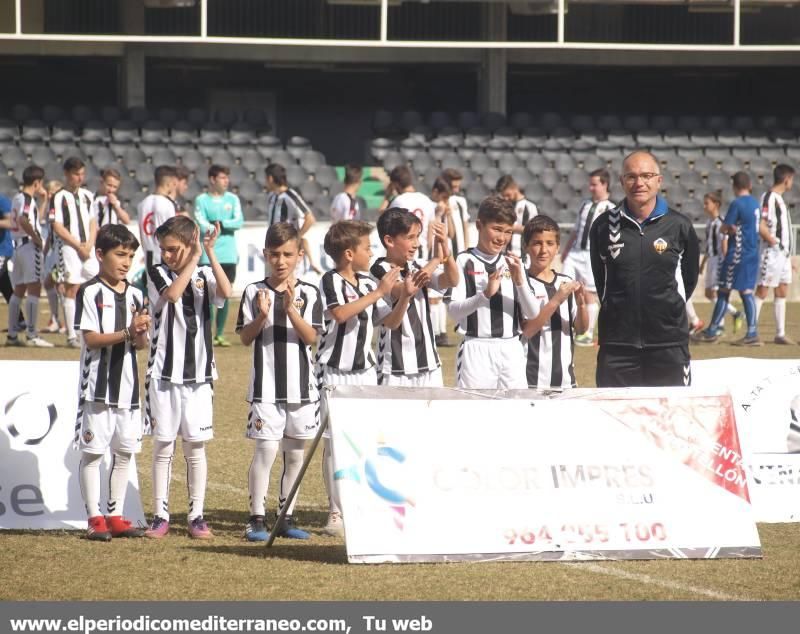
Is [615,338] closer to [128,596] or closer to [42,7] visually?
[128,596]

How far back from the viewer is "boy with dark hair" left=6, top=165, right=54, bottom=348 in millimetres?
14617

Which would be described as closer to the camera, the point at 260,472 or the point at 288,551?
the point at 288,551

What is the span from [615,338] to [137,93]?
75.0ft

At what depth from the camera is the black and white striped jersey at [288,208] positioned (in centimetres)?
1497

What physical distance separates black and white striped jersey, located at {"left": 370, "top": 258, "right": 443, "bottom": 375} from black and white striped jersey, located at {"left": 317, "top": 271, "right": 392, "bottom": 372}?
0.10 meters

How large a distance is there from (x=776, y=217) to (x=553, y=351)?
9.56 meters

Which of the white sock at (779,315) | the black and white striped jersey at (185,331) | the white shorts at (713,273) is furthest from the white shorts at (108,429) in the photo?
the white shorts at (713,273)

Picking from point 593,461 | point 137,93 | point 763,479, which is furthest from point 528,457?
point 137,93

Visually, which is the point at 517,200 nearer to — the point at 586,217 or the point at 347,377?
the point at 586,217

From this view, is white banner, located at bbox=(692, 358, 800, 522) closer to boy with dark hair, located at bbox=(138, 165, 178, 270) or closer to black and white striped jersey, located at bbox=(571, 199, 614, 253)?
Result: black and white striped jersey, located at bbox=(571, 199, 614, 253)

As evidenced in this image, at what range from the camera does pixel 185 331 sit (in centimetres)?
686

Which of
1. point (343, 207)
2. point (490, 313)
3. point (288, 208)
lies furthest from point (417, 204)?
point (490, 313)

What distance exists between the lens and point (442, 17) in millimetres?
29094

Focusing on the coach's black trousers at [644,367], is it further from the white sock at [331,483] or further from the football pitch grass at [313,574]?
the white sock at [331,483]
